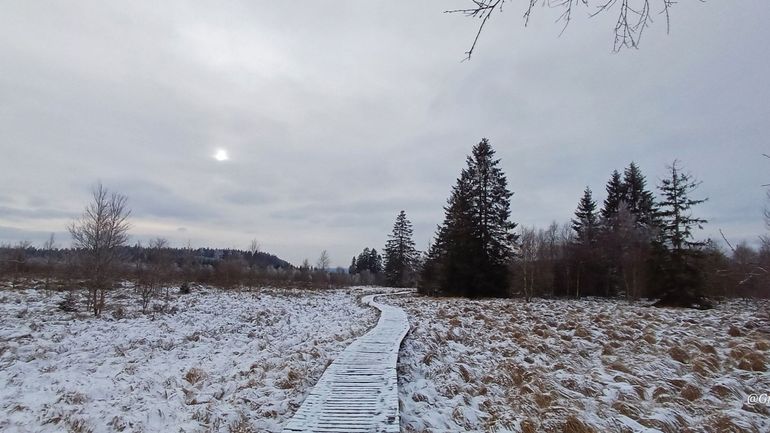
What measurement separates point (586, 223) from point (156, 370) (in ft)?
131

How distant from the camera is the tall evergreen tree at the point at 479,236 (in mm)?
31422

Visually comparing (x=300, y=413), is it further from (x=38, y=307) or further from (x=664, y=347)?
(x=38, y=307)

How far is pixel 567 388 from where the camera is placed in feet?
24.3

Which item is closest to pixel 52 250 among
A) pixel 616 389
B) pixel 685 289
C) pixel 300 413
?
pixel 300 413

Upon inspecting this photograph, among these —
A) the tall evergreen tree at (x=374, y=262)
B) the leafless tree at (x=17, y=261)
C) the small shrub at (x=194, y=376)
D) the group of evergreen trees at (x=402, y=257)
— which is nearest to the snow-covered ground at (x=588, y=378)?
the small shrub at (x=194, y=376)

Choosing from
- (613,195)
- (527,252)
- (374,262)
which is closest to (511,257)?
(527,252)

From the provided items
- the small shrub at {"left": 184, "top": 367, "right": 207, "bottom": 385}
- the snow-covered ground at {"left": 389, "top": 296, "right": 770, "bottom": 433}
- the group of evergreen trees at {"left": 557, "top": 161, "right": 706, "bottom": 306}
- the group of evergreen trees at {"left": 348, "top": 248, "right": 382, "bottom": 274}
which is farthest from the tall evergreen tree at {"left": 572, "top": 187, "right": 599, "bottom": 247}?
the group of evergreen trees at {"left": 348, "top": 248, "right": 382, "bottom": 274}

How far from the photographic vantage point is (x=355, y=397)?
6277 mm

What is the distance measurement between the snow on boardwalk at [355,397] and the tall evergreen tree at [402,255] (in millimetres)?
56588

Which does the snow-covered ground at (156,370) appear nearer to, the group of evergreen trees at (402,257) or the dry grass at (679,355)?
the dry grass at (679,355)

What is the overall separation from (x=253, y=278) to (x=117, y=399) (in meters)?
39.4

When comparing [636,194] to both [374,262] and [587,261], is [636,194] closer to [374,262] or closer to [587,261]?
[587,261]

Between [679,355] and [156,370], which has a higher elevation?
[679,355]

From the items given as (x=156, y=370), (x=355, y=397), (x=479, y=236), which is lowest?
(x=156, y=370)
